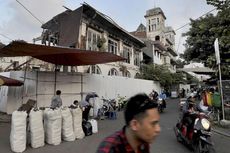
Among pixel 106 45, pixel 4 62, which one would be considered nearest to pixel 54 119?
pixel 106 45

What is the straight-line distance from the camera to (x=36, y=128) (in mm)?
8414

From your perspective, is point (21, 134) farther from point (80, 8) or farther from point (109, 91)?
point (109, 91)

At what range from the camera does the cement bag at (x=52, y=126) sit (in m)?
8.76

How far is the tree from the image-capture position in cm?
1703

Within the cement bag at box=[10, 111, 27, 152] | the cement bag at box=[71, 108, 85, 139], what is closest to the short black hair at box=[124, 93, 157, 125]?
the cement bag at box=[10, 111, 27, 152]

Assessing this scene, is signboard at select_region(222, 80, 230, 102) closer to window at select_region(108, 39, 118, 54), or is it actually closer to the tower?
window at select_region(108, 39, 118, 54)

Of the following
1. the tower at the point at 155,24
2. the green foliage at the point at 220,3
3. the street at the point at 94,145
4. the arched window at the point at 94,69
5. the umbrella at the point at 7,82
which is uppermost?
the tower at the point at 155,24

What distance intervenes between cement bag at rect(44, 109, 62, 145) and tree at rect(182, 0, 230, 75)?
1128cm

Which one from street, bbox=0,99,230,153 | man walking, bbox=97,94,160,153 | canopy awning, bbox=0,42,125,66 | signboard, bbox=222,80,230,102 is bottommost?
street, bbox=0,99,230,153

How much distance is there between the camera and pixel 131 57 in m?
31.3

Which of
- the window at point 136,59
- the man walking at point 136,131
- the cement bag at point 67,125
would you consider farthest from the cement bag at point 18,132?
the window at point 136,59

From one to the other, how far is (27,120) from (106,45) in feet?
53.8

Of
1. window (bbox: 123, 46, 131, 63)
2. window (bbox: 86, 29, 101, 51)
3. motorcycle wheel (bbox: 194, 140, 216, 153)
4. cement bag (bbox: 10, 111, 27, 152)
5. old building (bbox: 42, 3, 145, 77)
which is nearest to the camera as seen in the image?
motorcycle wheel (bbox: 194, 140, 216, 153)

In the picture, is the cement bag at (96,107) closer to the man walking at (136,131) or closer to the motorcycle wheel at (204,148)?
the motorcycle wheel at (204,148)
